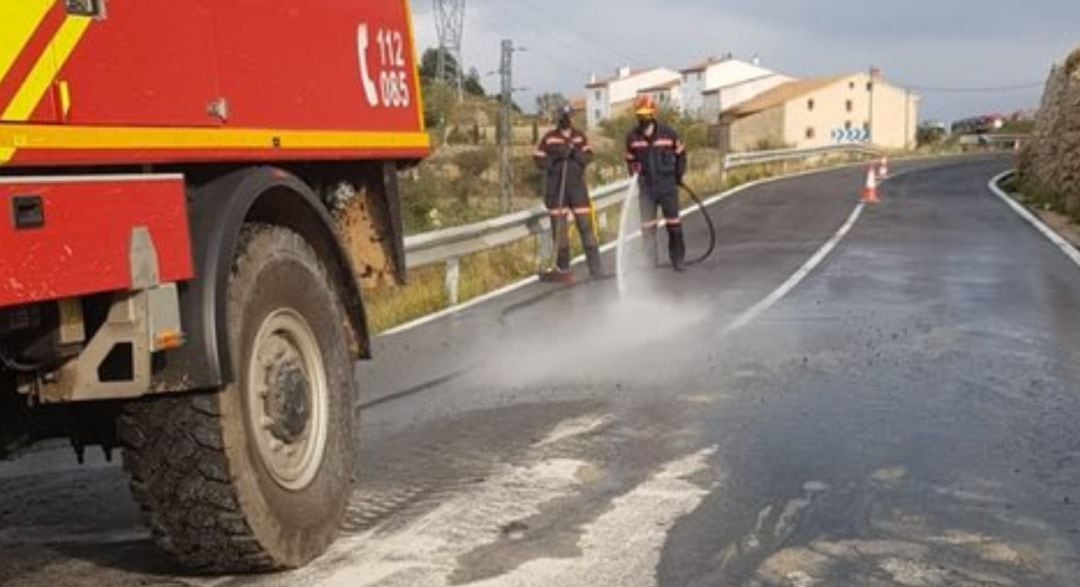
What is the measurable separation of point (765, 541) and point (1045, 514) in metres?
1.22

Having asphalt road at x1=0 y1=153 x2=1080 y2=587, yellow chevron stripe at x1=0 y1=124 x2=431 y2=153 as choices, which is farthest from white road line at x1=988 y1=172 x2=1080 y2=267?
yellow chevron stripe at x1=0 y1=124 x2=431 y2=153

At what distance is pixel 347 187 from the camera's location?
546 centimetres

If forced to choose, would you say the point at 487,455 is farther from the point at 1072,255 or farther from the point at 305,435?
the point at 1072,255

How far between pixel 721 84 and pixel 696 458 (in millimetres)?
115956

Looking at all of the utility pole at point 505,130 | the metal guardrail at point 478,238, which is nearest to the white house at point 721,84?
the utility pole at point 505,130

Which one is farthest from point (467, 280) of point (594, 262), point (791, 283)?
point (791, 283)

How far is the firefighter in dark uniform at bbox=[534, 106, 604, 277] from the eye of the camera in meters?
14.9

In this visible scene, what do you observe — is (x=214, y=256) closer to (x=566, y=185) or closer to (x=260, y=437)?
(x=260, y=437)

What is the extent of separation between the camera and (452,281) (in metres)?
13.5

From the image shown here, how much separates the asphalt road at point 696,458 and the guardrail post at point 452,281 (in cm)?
88

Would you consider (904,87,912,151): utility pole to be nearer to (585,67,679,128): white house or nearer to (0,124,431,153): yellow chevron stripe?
(585,67,679,128): white house

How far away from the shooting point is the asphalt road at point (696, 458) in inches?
181

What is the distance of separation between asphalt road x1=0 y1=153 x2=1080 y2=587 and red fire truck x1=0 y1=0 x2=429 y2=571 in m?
0.43

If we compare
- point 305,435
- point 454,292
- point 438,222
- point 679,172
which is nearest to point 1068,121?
point 438,222
